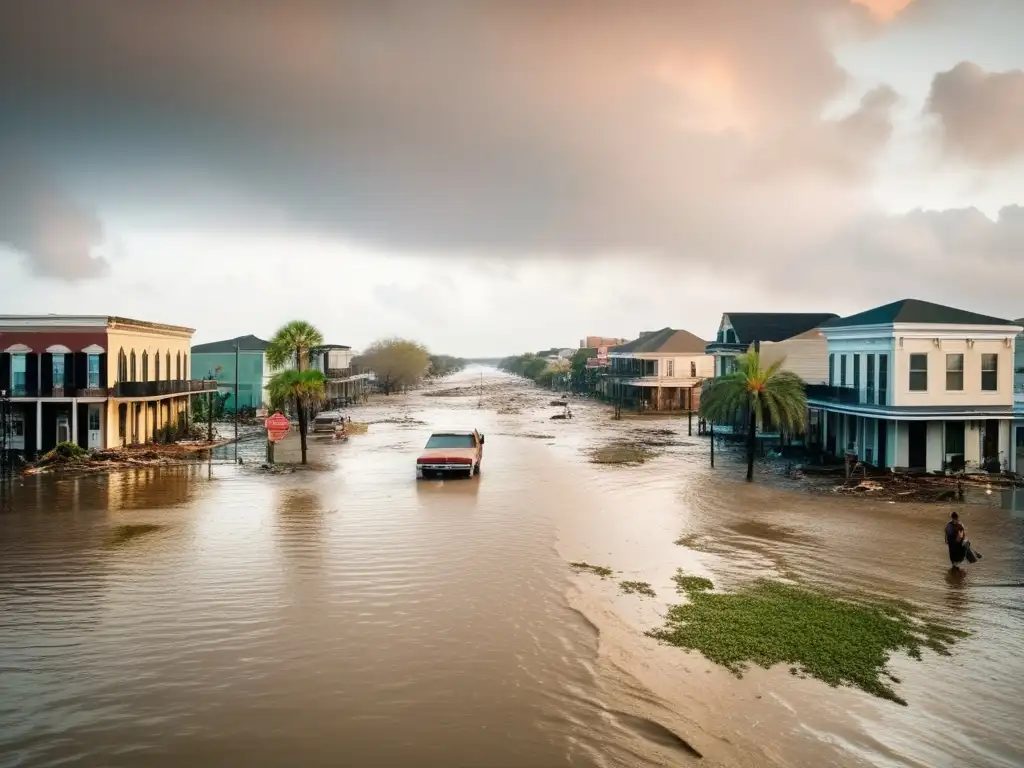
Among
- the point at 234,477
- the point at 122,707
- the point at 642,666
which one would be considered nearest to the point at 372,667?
the point at 122,707

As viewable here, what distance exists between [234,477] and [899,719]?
28.7 meters

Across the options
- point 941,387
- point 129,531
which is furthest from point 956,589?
point 129,531

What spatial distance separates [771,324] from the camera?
54.1 metres

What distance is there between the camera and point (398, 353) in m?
137

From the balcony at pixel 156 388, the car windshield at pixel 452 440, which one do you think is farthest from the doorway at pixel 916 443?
the balcony at pixel 156 388

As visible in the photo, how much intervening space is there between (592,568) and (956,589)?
24.9ft

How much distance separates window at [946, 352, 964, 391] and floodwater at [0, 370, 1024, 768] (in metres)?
7.02

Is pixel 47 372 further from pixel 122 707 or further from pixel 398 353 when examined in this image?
pixel 398 353

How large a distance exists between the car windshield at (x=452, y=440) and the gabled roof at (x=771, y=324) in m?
24.5

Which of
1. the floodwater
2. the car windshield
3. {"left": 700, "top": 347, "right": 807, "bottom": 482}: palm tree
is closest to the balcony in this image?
the floodwater

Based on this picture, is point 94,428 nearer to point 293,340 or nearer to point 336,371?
point 293,340

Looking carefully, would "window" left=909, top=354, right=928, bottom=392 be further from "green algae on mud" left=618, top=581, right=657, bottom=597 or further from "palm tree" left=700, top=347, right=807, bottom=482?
"green algae on mud" left=618, top=581, right=657, bottom=597

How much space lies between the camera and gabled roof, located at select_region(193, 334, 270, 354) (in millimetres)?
70000

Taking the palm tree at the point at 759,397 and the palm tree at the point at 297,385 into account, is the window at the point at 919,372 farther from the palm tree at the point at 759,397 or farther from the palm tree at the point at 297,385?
the palm tree at the point at 297,385
